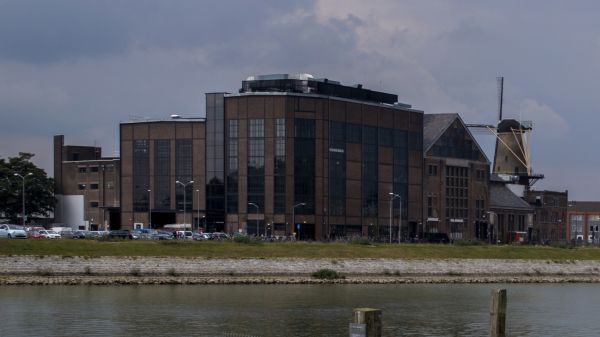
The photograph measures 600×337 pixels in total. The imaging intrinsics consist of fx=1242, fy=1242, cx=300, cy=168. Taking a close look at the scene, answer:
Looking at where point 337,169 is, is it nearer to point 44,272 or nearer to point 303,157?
point 303,157

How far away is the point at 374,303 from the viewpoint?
8600cm

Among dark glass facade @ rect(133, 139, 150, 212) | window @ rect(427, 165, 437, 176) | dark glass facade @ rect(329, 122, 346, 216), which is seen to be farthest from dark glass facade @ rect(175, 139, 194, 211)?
window @ rect(427, 165, 437, 176)

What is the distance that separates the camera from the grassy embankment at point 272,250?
345ft

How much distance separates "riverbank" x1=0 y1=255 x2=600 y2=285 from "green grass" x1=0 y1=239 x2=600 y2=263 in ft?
5.38

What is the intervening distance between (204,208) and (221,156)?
839cm

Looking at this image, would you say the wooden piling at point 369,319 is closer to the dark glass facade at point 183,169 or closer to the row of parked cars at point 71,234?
the row of parked cars at point 71,234

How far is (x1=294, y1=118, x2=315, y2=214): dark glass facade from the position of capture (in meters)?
176

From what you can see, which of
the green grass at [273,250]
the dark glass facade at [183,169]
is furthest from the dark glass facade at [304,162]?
the green grass at [273,250]

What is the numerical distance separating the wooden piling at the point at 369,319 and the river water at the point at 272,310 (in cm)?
2767

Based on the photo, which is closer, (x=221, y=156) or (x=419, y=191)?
(x=221, y=156)

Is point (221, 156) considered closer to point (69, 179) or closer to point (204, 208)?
point (204, 208)

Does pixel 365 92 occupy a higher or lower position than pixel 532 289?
higher

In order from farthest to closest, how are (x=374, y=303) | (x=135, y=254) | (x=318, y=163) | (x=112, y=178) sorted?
(x=112, y=178) → (x=318, y=163) → (x=135, y=254) → (x=374, y=303)

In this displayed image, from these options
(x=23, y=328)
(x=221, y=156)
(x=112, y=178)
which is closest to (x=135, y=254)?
(x=23, y=328)
